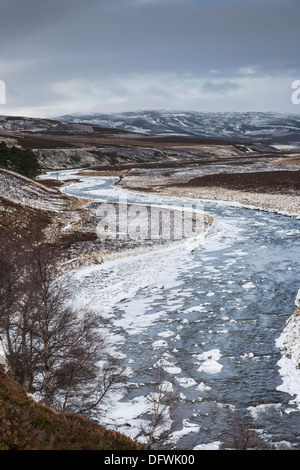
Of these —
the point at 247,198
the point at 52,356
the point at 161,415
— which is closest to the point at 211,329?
the point at 161,415

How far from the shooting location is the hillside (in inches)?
292

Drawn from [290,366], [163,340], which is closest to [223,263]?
[163,340]

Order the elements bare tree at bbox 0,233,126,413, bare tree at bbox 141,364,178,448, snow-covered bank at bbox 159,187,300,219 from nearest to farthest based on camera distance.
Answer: bare tree at bbox 141,364,178,448, bare tree at bbox 0,233,126,413, snow-covered bank at bbox 159,187,300,219

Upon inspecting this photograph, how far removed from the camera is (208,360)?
1342 cm

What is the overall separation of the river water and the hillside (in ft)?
5.48

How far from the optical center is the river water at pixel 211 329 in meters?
10.4

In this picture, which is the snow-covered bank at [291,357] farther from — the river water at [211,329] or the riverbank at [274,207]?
the river water at [211,329]

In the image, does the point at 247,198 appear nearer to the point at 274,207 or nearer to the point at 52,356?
the point at 274,207

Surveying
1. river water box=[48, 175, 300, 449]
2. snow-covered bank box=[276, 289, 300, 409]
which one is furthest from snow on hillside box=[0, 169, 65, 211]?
snow-covered bank box=[276, 289, 300, 409]

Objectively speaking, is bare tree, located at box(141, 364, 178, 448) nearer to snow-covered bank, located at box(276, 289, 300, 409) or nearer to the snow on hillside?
snow-covered bank, located at box(276, 289, 300, 409)

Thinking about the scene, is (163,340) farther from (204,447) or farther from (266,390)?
(204,447)

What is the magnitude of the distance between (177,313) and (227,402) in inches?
265

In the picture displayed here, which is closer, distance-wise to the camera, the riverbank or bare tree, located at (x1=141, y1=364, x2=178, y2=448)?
bare tree, located at (x1=141, y1=364, x2=178, y2=448)

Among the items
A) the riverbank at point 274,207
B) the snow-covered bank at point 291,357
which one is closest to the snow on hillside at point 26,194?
the riverbank at point 274,207
